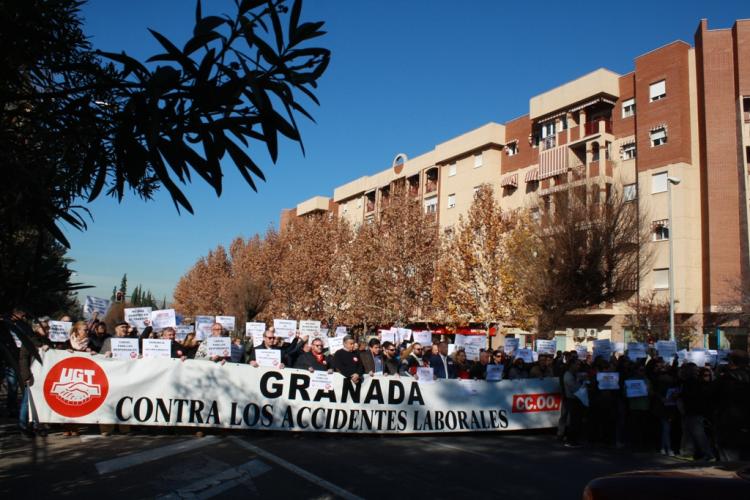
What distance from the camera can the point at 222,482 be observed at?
23.6 feet

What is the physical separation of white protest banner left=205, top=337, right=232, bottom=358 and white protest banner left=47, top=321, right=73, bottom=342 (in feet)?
8.00

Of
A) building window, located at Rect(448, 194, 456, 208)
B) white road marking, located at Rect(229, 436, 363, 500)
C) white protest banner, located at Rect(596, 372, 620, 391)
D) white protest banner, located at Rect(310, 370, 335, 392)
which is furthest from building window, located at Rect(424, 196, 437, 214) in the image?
white road marking, located at Rect(229, 436, 363, 500)

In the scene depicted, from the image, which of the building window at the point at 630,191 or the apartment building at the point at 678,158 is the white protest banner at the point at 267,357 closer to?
the apartment building at the point at 678,158

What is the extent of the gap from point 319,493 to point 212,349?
15.6 feet

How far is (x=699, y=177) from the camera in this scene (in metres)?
34.4

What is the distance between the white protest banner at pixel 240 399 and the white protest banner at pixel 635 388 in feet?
8.53

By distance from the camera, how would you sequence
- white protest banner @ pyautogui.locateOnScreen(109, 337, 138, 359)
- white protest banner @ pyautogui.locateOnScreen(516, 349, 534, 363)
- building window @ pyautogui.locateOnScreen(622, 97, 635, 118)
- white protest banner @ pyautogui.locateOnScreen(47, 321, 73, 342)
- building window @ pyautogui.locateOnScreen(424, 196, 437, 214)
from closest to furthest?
white protest banner @ pyautogui.locateOnScreen(109, 337, 138, 359) → white protest banner @ pyautogui.locateOnScreen(47, 321, 73, 342) → white protest banner @ pyautogui.locateOnScreen(516, 349, 534, 363) → building window @ pyautogui.locateOnScreen(622, 97, 635, 118) → building window @ pyautogui.locateOnScreen(424, 196, 437, 214)

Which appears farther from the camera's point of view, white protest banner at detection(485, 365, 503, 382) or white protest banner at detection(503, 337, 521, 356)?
white protest banner at detection(503, 337, 521, 356)

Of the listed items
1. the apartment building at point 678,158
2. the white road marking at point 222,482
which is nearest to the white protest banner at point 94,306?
the white road marking at point 222,482

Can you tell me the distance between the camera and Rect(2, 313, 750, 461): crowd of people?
33.3ft

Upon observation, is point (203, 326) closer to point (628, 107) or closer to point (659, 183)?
point (659, 183)

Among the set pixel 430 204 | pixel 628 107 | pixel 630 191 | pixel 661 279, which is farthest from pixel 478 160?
pixel 661 279

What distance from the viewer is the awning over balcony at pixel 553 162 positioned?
3881 centimetres

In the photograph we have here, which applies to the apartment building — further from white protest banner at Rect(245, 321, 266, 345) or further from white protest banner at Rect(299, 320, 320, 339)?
white protest banner at Rect(245, 321, 266, 345)
